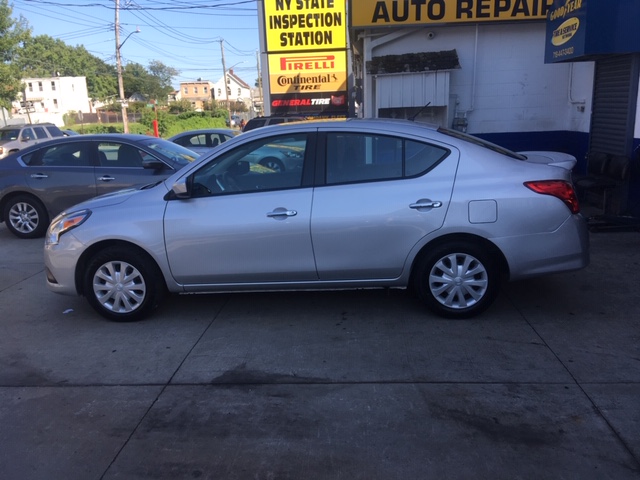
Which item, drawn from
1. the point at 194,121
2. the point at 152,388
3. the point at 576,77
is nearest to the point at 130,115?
the point at 194,121

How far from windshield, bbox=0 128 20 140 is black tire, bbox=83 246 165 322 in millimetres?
22962

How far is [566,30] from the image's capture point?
827 centimetres

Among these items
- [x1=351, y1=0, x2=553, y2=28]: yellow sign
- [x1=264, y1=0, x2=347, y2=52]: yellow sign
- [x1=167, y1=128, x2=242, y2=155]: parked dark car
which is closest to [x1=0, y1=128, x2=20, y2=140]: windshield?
[x1=167, y1=128, x2=242, y2=155]: parked dark car

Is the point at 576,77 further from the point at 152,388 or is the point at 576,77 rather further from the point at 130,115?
the point at 130,115

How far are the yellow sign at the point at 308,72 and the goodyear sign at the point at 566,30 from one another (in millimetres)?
7997

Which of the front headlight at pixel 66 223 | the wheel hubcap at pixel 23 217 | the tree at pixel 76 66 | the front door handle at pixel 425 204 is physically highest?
the tree at pixel 76 66

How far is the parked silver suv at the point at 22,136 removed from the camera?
24.0 meters

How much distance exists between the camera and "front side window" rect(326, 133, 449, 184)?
15.9ft

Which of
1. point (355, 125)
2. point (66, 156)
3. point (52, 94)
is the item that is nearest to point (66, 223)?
point (355, 125)

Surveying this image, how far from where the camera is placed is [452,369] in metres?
4.12

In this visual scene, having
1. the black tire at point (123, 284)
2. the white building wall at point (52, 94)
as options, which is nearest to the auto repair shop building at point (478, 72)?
the black tire at point (123, 284)

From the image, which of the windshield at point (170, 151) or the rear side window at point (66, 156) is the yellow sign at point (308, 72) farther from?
the rear side window at point (66, 156)

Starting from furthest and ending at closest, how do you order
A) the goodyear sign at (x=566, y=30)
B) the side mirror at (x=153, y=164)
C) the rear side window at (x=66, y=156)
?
the rear side window at (x=66, y=156)
the side mirror at (x=153, y=164)
the goodyear sign at (x=566, y=30)

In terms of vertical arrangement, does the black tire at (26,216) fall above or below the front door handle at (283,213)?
below
